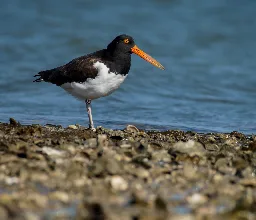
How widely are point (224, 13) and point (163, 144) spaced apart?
41.5ft

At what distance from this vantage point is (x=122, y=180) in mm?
5246

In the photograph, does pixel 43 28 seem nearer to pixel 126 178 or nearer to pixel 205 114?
pixel 205 114

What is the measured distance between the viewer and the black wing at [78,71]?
878cm

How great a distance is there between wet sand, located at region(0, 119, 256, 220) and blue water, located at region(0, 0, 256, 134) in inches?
139

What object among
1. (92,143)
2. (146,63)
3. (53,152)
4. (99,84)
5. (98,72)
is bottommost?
(53,152)

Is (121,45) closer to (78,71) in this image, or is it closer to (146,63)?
(78,71)

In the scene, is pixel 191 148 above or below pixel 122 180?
above

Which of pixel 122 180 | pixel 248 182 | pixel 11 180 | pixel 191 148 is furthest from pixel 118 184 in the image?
pixel 191 148

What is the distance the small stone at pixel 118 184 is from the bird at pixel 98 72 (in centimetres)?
342

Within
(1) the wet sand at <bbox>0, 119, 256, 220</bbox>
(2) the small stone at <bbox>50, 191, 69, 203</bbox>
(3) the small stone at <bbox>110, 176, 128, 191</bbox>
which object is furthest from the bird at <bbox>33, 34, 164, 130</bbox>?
(2) the small stone at <bbox>50, 191, 69, 203</bbox>

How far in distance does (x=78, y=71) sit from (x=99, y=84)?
1.28 feet

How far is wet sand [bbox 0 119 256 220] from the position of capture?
4.56 m

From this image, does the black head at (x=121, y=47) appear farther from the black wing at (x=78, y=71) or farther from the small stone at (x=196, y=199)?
the small stone at (x=196, y=199)

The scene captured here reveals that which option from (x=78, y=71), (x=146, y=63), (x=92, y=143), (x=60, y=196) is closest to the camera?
(x=60, y=196)
